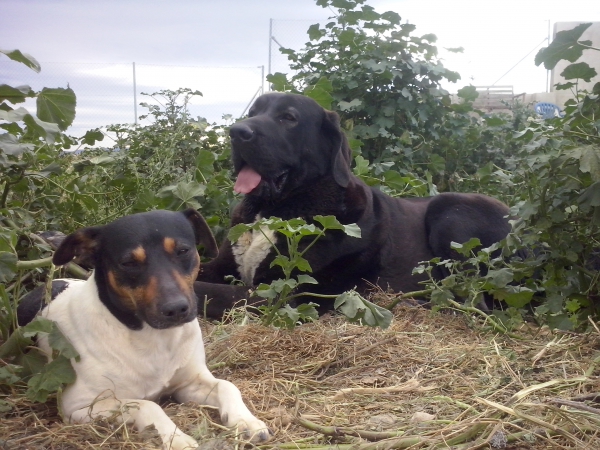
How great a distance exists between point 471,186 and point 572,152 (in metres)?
4.72

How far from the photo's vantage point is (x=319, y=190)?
4750 mm

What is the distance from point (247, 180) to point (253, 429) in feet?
7.94

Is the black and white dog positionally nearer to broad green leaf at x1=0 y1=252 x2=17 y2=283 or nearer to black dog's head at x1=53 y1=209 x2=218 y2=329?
black dog's head at x1=53 y1=209 x2=218 y2=329

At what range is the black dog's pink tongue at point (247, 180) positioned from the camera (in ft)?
15.1

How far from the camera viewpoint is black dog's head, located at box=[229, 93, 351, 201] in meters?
4.52

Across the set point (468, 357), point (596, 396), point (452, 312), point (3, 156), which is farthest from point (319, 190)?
point (596, 396)

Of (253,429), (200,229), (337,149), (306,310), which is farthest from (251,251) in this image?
(253,429)

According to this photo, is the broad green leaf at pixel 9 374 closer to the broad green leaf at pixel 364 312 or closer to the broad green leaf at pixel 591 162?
the broad green leaf at pixel 364 312

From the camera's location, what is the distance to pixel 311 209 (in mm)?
4695

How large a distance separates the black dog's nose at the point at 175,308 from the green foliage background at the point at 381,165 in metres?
0.41

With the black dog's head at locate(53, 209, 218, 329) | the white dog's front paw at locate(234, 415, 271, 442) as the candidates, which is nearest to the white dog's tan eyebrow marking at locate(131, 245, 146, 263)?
A: the black dog's head at locate(53, 209, 218, 329)

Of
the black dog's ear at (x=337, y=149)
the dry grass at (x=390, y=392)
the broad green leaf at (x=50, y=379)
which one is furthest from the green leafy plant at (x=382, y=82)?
the broad green leaf at (x=50, y=379)

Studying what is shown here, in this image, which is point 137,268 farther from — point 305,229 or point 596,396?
point 596,396

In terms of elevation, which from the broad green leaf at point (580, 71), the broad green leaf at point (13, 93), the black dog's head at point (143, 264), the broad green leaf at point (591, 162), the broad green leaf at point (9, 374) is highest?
the broad green leaf at point (580, 71)
